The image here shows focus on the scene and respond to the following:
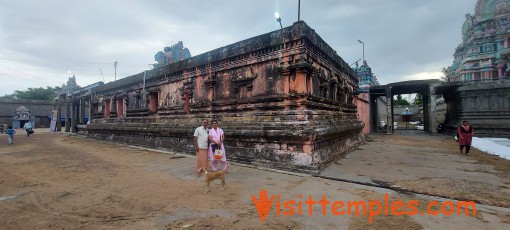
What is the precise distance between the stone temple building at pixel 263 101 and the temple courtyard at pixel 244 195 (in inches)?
27.7

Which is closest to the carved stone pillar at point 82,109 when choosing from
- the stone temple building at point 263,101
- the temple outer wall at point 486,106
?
the stone temple building at point 263,101

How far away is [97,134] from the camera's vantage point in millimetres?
15625

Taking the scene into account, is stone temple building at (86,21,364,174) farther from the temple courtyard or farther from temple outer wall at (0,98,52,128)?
temple outer wall at (0,98,52,128)

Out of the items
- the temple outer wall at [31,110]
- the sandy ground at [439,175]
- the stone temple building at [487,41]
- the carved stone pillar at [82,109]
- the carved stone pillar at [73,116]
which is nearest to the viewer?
the sandy ground at [439,175]

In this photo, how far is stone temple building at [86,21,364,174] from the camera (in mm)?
6387

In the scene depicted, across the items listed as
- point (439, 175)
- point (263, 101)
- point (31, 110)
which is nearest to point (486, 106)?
point (439, 175)

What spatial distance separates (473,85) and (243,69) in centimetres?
1708

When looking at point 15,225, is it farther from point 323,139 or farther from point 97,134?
point 97,134

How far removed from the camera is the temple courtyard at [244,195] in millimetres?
3090

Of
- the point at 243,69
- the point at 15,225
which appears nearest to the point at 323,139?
the point at 243,69

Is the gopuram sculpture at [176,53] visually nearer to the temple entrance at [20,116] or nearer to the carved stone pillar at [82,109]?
the carved stone pillar at [82,109]

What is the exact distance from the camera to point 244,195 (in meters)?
4.23

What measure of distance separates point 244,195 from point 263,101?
3.64 metres

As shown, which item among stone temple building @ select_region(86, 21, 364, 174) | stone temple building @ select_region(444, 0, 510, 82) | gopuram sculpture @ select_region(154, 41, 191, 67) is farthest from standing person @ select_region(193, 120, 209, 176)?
stone temple building @ select_region(444, 0, 510, 82)
